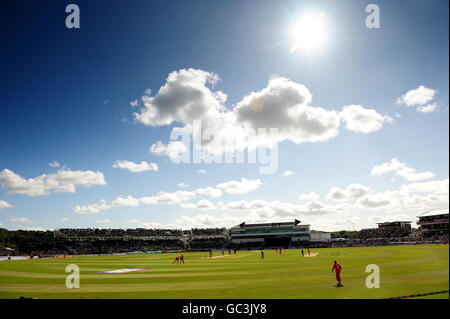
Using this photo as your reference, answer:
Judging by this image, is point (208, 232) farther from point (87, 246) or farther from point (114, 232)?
point (87, 246)

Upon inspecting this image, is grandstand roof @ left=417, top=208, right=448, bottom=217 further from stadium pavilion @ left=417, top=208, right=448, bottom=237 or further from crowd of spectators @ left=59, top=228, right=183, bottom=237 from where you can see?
crowd of spectators @ left=59, top=228, right=183, bottom=237

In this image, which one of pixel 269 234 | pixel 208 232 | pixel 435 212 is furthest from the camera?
pixel 208 232

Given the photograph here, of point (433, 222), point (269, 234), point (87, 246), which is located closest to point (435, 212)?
point (433, 222)

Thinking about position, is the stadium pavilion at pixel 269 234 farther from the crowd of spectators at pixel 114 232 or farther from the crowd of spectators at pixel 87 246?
the crowd of spectators at pixel 114 232

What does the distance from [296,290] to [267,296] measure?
2.26 meters

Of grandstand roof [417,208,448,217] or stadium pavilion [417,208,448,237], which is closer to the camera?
stadium pavilion [417,208,448,237]

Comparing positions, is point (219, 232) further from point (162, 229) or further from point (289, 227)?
point (289, 227)

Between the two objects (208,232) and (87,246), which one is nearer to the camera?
(87,246)

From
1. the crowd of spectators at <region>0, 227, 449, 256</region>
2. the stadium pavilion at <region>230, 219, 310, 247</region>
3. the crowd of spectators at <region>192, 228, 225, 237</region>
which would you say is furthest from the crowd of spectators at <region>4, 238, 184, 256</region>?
the stadium pavilion at <region>230, 219, 310, 247</region>

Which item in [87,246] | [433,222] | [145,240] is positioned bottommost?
[145,240]


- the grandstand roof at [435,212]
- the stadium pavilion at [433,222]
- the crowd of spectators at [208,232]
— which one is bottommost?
the crowd of spectators at [208,232]

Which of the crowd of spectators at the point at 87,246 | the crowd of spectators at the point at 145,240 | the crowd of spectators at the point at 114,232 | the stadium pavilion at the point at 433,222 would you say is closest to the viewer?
the crowd of spectators at the point at 145,240

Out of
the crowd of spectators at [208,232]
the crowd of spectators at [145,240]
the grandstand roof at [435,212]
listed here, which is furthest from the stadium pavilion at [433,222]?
the crowd of spectators at [208,232]
